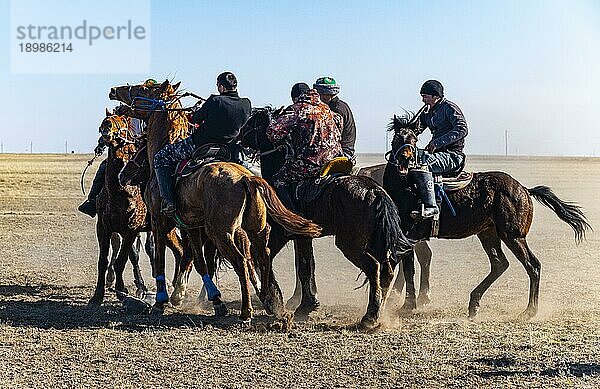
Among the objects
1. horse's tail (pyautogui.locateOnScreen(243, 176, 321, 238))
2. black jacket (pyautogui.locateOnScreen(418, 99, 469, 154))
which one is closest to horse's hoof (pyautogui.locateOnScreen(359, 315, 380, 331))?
horse's tail (pyautogui.locateOnScreen(243, 176, 321, 238))

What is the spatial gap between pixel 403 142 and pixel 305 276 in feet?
6.53

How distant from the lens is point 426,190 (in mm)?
9953

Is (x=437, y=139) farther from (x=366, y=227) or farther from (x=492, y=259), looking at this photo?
(x=492, y=259)

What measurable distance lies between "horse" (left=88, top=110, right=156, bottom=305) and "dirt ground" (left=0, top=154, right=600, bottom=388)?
19.3 inches

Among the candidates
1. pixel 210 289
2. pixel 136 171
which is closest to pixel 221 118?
pixel 136 171

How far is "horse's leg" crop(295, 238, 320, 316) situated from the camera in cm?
1035

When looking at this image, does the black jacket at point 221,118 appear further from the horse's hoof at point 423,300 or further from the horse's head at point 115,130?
the horse's hoof at point 423,300

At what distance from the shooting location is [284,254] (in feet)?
55.3

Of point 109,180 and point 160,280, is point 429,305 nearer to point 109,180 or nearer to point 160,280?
point 160,280

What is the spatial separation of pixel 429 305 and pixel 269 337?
314cm

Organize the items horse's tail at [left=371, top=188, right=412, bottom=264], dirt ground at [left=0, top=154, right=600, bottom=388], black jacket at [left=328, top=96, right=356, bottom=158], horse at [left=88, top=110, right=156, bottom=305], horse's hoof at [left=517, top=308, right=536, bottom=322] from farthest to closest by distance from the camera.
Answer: black jacket at [left=328, top=96, right=356, bottom=158]
horse at [left=88, top=110, right=156, bottom=305]
horse's hoof at [left=517, top=308, right=536, bottom=322]
horse's tail at [left=371, top=188, right=412, bottom=264]
dirt ground at [left=0, top=154, right=600, bottom=388]

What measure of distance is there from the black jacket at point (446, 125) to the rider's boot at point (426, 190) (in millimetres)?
475

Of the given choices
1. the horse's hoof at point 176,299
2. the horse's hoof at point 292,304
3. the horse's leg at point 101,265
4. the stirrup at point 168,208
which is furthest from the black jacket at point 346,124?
the horse's leg at point 101,265

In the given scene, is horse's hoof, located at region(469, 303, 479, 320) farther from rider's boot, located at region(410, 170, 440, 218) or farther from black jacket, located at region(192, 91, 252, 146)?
black jacket, located at region(192, 91, 252, 146)
